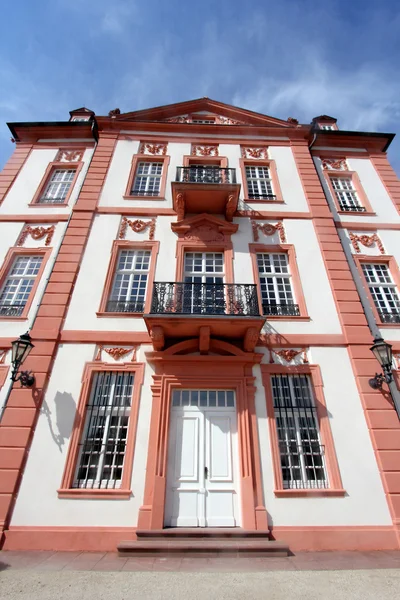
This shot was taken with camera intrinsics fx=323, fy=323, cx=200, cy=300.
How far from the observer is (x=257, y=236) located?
10836 mm

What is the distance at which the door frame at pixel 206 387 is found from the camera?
663 centimetres

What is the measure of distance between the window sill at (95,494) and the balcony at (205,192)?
8.14 m

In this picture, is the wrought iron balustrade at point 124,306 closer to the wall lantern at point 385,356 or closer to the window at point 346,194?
the wall lantern at point 385,356

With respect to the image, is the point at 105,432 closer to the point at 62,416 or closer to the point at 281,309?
the point at 62,416

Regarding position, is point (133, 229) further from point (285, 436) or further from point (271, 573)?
point (271, 573)

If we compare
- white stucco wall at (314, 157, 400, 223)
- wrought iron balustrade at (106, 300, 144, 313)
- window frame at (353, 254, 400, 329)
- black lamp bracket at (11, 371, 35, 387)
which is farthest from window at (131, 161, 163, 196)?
window frame at (353, 254, 400, 329)

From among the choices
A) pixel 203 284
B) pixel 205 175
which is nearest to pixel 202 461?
pixel 203 284

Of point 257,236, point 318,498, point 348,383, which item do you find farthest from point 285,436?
point 257,236

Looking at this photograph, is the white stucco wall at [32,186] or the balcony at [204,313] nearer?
the balcony at [204,313]

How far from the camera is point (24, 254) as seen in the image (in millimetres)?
10391

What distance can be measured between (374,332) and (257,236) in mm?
4597

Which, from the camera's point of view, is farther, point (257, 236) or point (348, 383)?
point (257, 236)

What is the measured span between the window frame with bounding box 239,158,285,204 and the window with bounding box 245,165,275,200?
0.10m

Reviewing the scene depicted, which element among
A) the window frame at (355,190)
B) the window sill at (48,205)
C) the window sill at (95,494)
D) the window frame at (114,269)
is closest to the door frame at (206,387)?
the window sill at (95,494)
